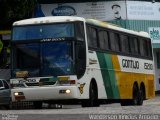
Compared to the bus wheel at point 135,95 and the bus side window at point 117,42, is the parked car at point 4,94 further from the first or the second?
the bus side window at point 117,42

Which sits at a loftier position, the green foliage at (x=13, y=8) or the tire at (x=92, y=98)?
the green foliage at (x=13, y=8)

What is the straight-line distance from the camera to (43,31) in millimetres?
21344

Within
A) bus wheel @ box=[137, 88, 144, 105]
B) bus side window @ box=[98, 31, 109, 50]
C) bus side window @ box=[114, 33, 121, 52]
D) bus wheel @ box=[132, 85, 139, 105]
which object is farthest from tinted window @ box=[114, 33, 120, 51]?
bus wheel @ box=[137, 88, 144, 105]

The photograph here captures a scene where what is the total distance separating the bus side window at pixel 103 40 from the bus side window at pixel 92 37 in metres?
0.53

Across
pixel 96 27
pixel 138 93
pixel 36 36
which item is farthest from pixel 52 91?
pixel 138 93

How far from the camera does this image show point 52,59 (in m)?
20.7

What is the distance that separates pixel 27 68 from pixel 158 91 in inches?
1205

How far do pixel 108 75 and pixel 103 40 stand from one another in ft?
4.75

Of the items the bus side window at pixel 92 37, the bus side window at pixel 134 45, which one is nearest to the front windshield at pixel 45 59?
the bus side window at pixel 92 37

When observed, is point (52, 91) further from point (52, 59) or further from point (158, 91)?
point (158, 91)

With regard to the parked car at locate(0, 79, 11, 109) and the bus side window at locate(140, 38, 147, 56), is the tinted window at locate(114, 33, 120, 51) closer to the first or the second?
the bus side window at locate(140, 38, 147, 56)

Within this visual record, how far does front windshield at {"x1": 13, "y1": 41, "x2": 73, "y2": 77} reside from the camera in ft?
67.8

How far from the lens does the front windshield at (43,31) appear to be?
69.1 ft

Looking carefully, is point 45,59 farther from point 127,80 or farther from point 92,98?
point 127,80
